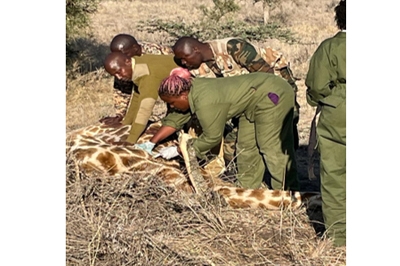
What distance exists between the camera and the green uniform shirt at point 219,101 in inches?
206

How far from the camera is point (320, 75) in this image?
435cm

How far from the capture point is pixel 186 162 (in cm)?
541

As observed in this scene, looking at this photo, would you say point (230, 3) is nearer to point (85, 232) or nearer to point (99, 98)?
point (99, 98)

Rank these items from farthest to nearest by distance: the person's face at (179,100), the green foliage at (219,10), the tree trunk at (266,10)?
the tree trunk at (266,10), the green foliage at (219,10), the person's face at (179,100)

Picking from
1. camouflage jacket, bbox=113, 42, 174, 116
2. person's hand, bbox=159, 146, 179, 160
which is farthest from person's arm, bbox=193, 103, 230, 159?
camouflage jacket, bbox=113, 42, 174, 116

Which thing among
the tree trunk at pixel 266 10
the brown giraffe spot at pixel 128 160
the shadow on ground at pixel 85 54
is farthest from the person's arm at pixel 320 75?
the tree trunk at pixel 266 10

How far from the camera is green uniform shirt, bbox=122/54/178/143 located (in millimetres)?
6152

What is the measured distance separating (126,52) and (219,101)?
5.20 ft

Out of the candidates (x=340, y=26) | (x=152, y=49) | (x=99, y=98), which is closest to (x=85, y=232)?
(x=340, y=26)

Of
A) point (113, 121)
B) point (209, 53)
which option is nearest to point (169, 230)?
point (209, 53)

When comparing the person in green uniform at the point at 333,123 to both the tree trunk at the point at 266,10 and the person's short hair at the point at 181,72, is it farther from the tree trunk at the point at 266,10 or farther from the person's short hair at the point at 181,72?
the tree trunk at the point at 266,10

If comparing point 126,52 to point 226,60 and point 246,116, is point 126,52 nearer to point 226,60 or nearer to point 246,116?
point 226,60

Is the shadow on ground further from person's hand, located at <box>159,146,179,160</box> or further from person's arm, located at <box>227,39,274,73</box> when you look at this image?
person's hand, located at <box>159,146,179,160</box>

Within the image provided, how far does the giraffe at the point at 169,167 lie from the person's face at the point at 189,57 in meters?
0.63
